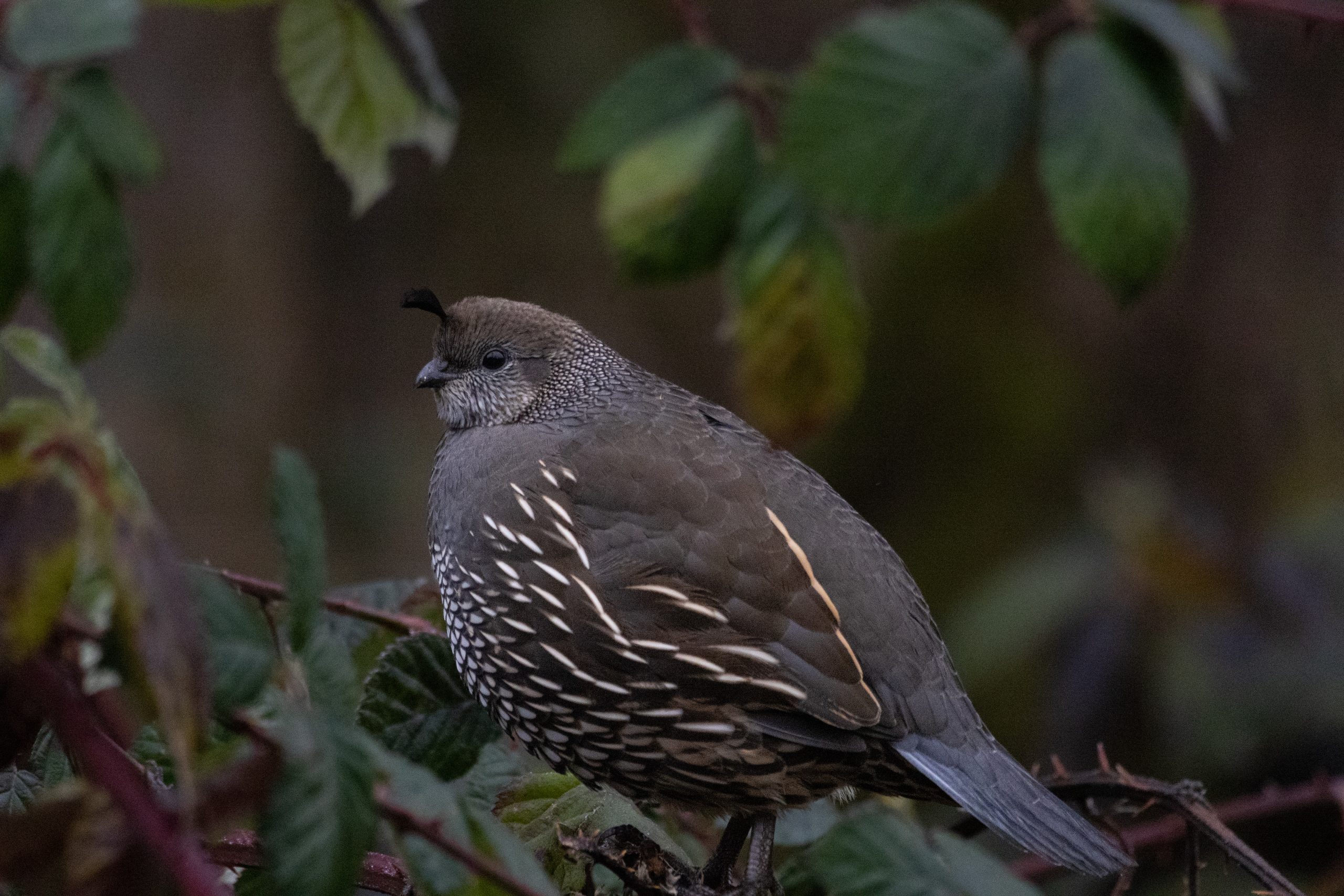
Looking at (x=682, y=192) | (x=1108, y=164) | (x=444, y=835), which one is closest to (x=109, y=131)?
(x=444, y=835)

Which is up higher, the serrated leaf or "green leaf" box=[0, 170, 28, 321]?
"green leaf" box=[0, 170, 28, 321]

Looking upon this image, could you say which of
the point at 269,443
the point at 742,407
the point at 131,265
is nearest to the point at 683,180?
the point at 742,407

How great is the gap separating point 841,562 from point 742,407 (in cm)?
38

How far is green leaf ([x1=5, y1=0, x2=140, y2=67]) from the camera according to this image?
59.0 inches

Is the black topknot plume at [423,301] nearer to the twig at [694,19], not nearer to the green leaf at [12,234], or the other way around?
the twig at [694,19]

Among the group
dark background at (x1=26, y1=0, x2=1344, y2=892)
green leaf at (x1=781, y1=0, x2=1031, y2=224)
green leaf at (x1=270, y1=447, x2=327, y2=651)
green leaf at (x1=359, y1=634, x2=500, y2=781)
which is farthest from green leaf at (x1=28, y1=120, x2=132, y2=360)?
dark background at (x1=26, y1=0, x2=1344, y2=892)

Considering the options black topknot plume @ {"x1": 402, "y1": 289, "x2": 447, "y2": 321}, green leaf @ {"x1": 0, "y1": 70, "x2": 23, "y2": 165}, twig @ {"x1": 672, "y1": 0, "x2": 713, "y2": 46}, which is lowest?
black topknot plume @ {"x1": 402, "y1": 289, "x2": 447, "y2": 321}

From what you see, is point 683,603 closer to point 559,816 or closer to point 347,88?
point 559,816

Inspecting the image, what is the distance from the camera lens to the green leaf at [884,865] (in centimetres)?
128

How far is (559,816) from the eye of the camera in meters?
2.51

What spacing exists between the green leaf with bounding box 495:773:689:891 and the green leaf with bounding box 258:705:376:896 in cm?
122

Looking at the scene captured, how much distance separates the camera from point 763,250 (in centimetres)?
238

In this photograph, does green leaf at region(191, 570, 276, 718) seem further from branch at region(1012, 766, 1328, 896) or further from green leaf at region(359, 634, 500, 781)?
branch at region(1012, 766, 1328, 896)

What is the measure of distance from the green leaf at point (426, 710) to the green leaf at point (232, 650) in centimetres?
103
